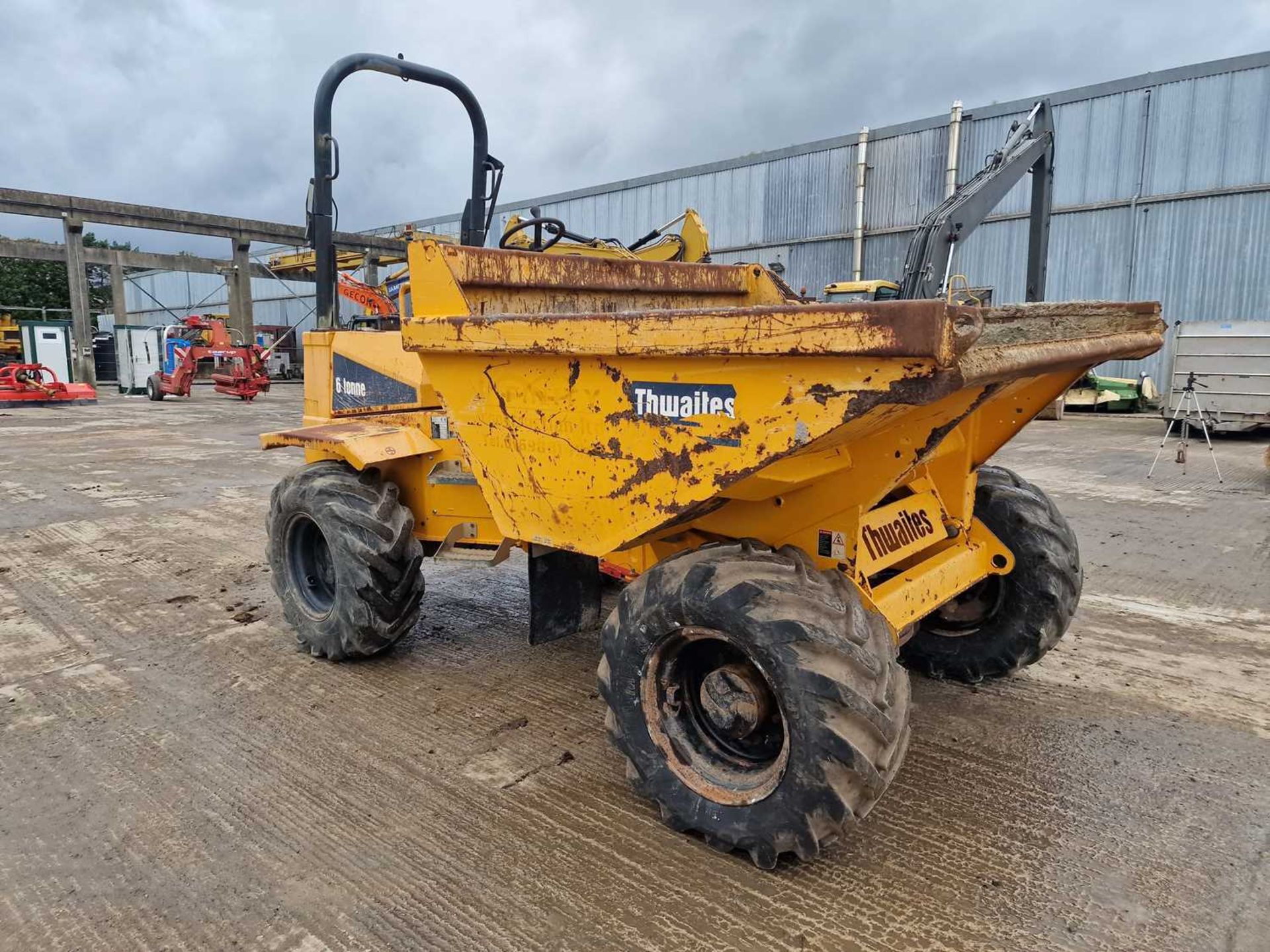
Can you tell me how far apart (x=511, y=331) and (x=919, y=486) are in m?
1.65

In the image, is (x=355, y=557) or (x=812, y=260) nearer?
(x=355, y=557)

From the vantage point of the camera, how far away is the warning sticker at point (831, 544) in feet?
8.14

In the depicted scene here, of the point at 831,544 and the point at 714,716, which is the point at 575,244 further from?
the point at 714,716

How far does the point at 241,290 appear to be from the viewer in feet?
86.5

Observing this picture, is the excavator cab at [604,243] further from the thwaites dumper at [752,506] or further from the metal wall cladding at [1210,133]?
the metal wall cladding at [1210,133]

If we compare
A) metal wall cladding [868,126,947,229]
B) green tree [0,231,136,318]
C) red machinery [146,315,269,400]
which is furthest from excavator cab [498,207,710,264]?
green tree [0,231,136,318]

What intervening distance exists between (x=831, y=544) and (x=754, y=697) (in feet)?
1.62

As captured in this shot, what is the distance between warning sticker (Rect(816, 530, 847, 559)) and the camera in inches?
97.7

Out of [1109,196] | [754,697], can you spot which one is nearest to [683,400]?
[754,697]

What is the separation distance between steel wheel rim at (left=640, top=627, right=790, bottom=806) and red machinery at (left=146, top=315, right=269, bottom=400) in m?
19.9

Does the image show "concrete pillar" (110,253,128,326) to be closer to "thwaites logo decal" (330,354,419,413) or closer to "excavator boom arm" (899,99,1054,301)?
"excavator boom arm" (899,99,1054,301)

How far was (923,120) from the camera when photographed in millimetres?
18844

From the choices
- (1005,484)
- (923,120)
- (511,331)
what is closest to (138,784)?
(511,331)

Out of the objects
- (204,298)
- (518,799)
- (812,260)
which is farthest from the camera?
(204,298)
